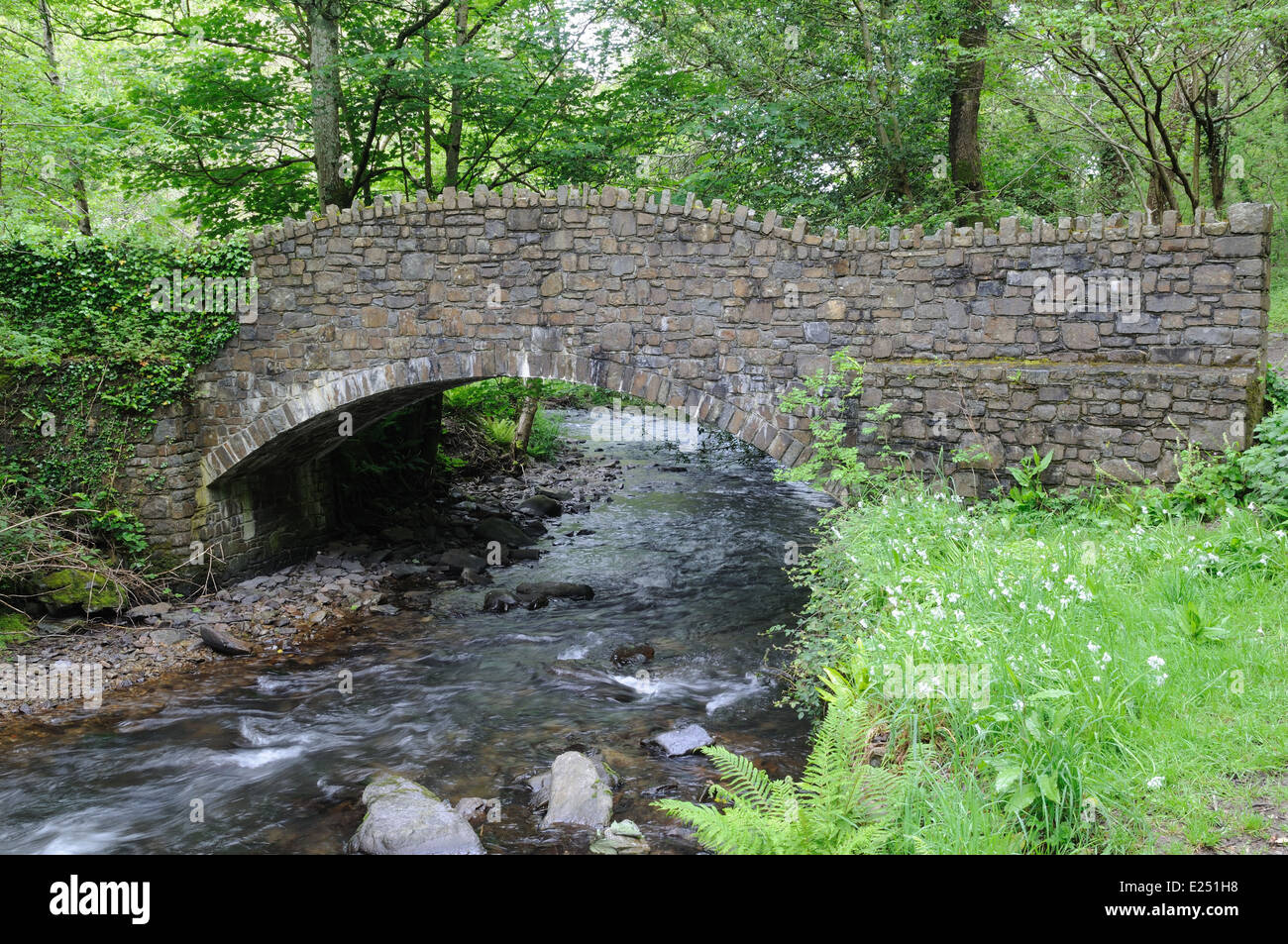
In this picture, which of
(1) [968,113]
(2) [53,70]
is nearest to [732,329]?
(1) [968,113]

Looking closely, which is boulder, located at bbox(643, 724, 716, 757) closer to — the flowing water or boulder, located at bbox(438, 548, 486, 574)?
the flowing water

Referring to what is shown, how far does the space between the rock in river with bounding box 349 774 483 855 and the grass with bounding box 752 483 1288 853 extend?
2.25 metres

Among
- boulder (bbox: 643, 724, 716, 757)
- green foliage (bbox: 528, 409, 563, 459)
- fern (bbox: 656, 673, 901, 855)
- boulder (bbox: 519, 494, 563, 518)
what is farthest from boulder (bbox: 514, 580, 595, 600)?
green foliage (bbox: 528, 409, 563, 459)

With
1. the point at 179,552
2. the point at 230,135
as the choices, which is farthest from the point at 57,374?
the point at 230,135

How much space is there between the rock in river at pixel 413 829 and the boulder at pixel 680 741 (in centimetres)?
151

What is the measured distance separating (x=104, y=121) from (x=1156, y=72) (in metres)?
11.5

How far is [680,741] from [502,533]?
20.4 feet

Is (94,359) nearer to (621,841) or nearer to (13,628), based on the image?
(13,628)

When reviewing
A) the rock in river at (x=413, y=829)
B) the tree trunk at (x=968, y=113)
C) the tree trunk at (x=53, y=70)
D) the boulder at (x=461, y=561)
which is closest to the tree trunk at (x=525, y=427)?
the boulder at (x=461, y=561)

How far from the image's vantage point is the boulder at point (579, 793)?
16.2 feet

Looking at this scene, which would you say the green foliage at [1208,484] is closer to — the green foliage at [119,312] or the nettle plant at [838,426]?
the nettle plant at [838,426]

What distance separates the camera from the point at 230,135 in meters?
10.4

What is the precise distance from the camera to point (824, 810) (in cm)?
319
